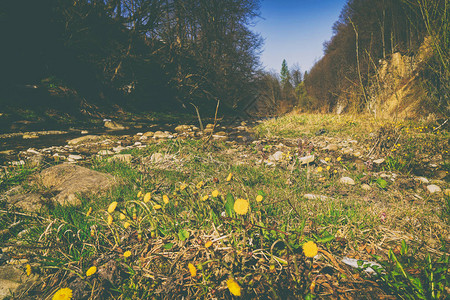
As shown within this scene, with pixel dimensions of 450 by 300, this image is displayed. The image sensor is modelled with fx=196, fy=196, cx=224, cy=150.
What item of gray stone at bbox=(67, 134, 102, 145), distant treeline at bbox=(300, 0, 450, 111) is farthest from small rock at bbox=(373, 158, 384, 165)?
gray stone at bbox=(67, 134, 102, 145)

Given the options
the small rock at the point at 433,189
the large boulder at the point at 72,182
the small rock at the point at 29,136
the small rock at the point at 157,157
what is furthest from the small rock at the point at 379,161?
the small rock at the point at 29,136

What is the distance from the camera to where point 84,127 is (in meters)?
5.66

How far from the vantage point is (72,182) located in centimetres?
189

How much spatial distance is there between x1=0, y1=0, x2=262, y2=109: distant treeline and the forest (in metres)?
0.03

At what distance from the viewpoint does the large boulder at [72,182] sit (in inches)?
67.7

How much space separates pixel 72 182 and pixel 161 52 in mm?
8625

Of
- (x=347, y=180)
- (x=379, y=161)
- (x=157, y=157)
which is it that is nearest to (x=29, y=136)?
(x=157, y=157)

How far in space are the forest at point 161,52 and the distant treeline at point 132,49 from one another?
3cm

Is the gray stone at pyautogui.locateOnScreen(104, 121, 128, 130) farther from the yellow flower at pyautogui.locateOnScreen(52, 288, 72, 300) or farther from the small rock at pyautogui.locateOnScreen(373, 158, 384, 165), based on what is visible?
the small rock at pyautogui.locateOnScreen(373, 158, 384, 165)

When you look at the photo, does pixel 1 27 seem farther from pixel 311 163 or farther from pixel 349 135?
pixel 349 135

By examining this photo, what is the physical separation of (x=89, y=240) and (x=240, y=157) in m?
2.19

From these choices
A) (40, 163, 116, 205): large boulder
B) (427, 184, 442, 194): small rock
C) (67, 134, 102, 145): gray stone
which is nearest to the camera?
(40, 163, 116, 205): large boulder

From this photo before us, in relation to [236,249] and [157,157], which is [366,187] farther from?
[157,157]

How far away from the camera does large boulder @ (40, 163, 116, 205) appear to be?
1.72 meters
